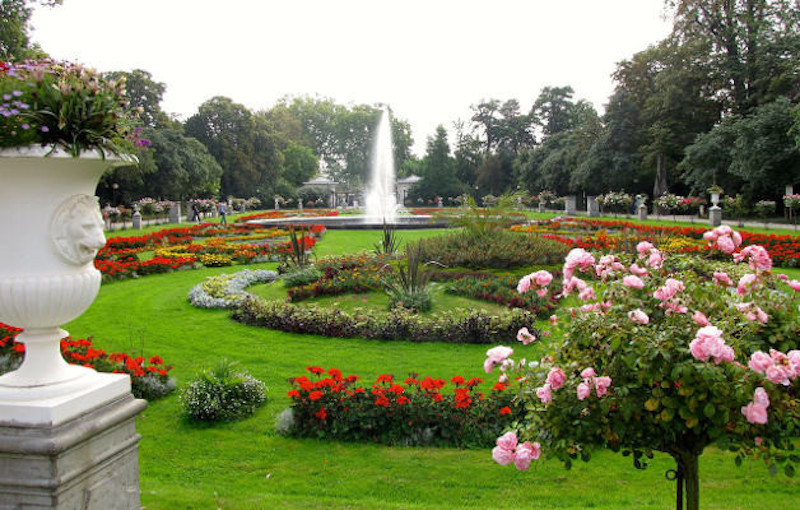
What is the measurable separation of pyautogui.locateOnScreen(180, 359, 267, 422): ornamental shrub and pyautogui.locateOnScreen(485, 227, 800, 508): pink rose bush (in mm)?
2908

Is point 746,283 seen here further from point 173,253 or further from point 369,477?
point 173,253

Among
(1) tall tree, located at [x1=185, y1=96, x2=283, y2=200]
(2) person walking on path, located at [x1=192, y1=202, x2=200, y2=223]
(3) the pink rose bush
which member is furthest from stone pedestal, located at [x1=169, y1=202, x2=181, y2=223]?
(3) the pink rose bush

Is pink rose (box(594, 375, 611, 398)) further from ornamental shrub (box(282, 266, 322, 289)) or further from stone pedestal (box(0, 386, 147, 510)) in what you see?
ornamental shrub (box(282, 266, 322, 289))

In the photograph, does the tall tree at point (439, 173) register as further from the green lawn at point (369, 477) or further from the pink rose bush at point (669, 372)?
the pink rose bush at point (669, 372)

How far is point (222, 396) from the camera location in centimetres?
466

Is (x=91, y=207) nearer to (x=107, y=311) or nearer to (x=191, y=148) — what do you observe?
(x=107, y=311)

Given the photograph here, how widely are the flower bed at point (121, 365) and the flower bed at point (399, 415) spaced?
58.6 inches

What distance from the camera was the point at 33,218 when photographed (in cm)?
228

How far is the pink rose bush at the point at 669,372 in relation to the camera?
195 cm

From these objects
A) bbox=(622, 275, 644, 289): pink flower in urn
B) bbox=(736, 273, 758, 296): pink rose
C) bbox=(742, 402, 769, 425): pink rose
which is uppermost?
bbox=(622, 275, 644, 289): pink flower in urn

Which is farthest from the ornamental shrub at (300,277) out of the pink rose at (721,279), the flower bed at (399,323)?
the pink rose at (721,279)

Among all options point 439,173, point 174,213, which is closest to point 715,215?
point 174,213

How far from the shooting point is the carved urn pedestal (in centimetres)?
220

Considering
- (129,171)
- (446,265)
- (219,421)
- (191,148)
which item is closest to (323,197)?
(191,148)
